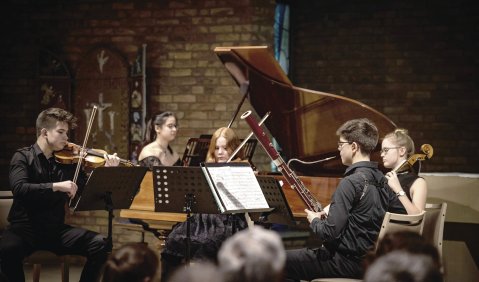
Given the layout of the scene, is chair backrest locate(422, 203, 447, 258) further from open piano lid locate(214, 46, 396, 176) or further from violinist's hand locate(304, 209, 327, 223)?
open piano lid locate(214, 46, 396, 176)

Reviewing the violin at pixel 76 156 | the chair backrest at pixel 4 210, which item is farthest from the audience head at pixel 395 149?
the chair backrest at pixel 4 210

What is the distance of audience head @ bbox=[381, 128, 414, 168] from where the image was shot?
516 cm

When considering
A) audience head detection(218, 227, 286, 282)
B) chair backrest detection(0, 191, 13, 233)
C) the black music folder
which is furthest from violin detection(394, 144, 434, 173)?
audience head detection(218, 227, 286, 282)

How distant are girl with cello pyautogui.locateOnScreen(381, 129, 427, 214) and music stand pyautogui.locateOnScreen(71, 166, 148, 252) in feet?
5.39

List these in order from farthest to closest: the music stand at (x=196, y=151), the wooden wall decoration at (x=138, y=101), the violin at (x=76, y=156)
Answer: the wooden wall decoration at (x=138, y=101)
the music stand at (x=196, y=151)
the violin at (x=76, y=156)

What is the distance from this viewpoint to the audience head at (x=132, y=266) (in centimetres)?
247

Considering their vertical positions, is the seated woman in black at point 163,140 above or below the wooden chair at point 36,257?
above

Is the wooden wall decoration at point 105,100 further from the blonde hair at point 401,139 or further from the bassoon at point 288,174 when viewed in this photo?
the blonde hair at point 401,139

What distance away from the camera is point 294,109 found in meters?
5.74

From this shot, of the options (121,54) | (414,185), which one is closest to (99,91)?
(121,54)

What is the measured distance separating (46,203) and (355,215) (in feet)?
6.89

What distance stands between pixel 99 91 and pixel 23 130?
0.97 m

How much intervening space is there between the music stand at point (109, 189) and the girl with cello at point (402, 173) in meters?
1.64

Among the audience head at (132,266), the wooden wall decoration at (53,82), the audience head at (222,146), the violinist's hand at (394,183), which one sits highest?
the wooden wall decoration at (53,82)
